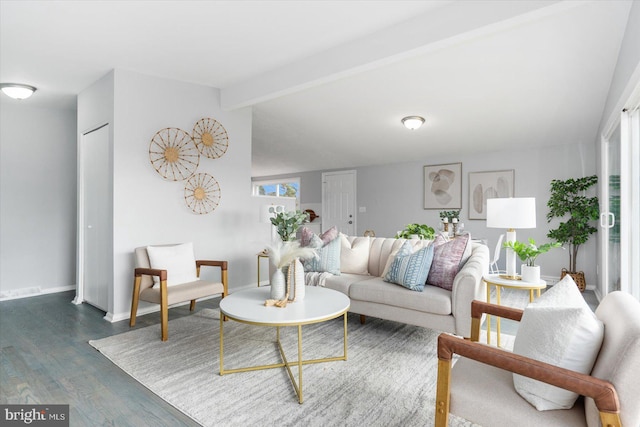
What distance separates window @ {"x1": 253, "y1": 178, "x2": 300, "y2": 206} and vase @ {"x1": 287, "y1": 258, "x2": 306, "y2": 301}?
21.7 feet

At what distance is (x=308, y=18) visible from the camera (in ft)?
8.71

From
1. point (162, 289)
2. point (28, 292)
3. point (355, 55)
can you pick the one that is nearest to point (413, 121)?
point (355, 55)

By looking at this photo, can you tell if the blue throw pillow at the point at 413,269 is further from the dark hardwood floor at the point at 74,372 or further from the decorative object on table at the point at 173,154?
the decorative object on table at the point at 173,154

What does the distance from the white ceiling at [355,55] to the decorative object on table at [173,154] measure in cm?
64

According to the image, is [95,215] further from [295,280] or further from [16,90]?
[295,280]

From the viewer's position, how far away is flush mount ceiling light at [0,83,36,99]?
3708 millimetres

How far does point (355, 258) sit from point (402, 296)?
853 mm

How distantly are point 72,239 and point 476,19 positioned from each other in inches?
212

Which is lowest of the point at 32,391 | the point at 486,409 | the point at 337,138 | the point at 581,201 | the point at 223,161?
the point at 32,391

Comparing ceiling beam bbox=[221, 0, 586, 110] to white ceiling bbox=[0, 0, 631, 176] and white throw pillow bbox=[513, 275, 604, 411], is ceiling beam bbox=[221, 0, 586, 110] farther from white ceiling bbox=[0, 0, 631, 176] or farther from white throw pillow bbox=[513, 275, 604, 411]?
white throw pillow bbox=[513, 275, 604, 411]

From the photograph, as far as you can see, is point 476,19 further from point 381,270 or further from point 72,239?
point 72,239

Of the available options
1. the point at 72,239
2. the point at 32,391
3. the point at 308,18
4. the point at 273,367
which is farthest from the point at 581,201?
the point at 72,239

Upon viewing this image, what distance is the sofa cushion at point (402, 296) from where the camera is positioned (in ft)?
8.63

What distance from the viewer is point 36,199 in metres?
4.57
